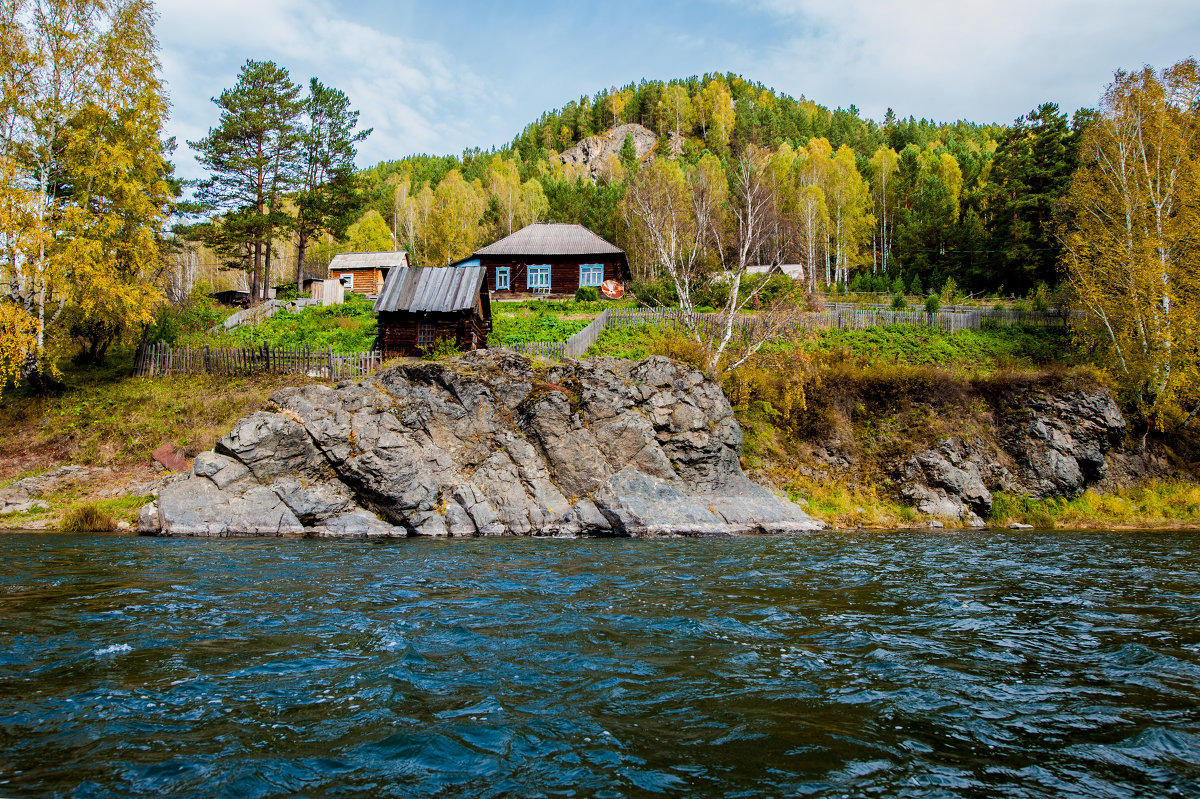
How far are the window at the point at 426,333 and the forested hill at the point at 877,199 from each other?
24198 mm

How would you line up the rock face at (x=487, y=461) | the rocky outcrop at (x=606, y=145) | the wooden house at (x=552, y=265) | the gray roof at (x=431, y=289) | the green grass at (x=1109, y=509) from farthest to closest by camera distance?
the rocky outcrop at (x=606, y=145) → the wooden house at (x=552, y=265) → the gray roof at (x=431, y=289) → the green grass at (x=1109, y=509) → the rock face at (x=487, y=461)

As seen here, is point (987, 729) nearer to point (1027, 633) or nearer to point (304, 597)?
point (1027, 633)

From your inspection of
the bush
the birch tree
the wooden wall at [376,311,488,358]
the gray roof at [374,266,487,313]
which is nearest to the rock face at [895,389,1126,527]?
the birch tree

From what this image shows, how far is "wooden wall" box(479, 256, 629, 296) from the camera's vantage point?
163 ft

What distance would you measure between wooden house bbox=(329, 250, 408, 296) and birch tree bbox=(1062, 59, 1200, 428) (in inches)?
1826

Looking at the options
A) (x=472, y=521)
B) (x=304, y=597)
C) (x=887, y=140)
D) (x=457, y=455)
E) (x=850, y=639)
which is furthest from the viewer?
(x=887, y=140)

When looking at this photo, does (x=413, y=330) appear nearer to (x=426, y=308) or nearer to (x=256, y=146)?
(x=426, y=308)

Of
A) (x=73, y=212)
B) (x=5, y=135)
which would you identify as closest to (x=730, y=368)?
(x=73, y=212)

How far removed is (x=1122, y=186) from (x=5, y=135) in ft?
151

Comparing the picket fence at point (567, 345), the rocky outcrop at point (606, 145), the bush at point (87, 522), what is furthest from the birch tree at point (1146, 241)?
the rocky outcrop at point (606, 145)

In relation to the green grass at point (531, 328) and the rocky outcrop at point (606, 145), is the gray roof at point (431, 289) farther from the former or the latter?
the rocky outcrop at point (606, 145)

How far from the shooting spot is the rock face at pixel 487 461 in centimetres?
1853

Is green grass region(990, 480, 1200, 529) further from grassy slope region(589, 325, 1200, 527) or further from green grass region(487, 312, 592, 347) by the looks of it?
green grass region(487, 312, 592, 347)

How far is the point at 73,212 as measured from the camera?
965 inches
